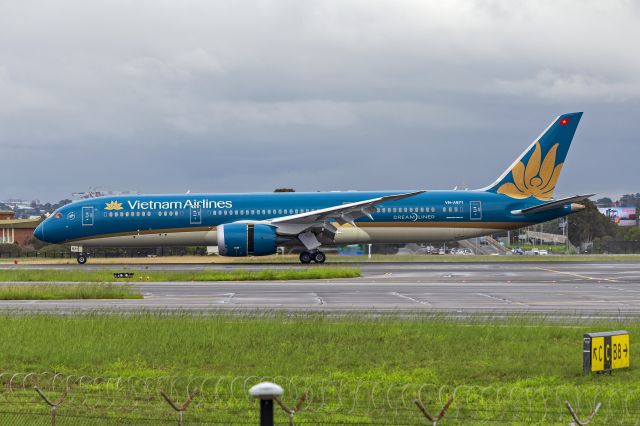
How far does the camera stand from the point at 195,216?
5756 centimetres

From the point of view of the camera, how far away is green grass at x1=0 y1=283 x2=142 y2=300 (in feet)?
110

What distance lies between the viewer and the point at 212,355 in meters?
19.4

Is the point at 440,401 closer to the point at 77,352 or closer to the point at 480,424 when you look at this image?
the point at 480,424

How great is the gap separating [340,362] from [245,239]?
117ft

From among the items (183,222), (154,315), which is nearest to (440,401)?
(154,315)

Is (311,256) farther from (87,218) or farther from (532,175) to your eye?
(532,175)

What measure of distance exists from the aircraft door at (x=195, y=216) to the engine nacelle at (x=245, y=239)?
10.6 feet

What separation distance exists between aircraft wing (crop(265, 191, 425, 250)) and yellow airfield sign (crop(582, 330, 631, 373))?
36.3 metres

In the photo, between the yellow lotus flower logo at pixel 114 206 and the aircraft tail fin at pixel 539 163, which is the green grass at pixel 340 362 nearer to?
the yellow lotus flower logo at pixel 114 206

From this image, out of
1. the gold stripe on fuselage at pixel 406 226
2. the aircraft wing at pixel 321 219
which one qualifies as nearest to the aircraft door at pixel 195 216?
the gold stripe on fuselage at pixel 406 226

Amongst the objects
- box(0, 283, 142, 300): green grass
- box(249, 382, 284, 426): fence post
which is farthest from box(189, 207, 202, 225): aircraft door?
box(249, 382, 284, 426): fence post

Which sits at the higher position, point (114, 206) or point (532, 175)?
point (532, 175)

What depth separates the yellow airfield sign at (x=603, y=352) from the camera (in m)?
16.9

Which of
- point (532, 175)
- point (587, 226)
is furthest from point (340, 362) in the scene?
point (587, 226)
